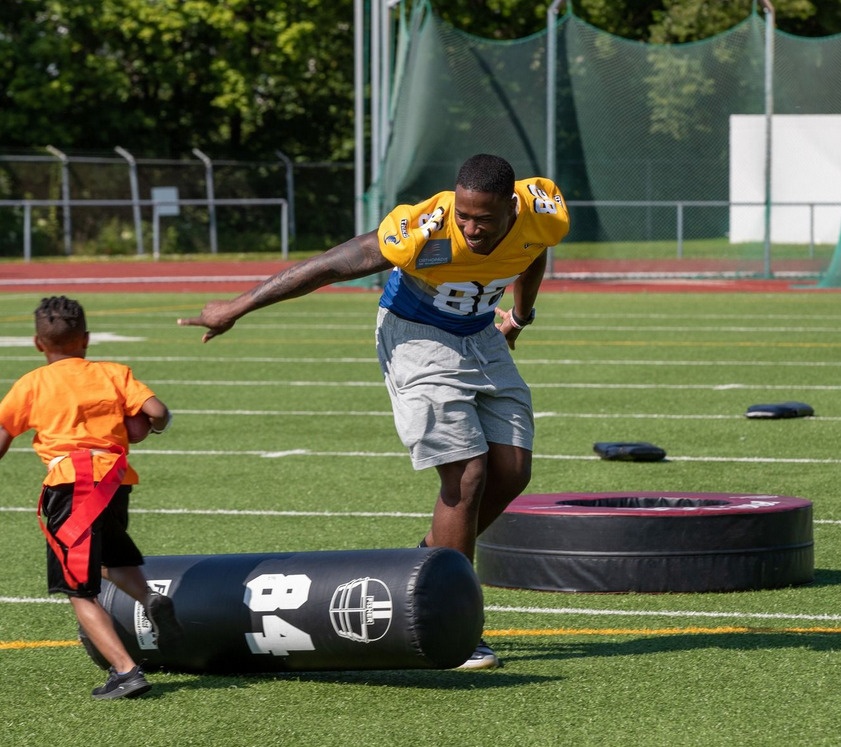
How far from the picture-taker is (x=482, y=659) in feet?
17.6

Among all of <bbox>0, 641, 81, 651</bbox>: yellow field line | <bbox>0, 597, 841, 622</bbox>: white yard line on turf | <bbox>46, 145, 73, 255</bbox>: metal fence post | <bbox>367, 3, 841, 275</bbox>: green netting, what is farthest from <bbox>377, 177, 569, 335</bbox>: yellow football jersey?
<bbox>46, 145, 73, 255</bbox>: metal fence post

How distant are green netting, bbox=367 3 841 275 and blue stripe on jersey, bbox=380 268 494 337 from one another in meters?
21.9


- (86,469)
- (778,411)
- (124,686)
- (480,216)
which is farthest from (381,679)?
(778,411)

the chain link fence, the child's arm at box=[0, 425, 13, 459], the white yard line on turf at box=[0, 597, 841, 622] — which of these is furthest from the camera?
the chain link fence

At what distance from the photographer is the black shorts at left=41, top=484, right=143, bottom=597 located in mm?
5090

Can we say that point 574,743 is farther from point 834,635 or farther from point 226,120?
point 226,120

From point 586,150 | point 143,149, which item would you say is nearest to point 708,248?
point 586,150

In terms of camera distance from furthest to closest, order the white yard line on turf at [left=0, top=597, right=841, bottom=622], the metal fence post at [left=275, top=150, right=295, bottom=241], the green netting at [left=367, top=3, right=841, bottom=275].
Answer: the metal fence post at [left=275, top=150, right=295, bottom=241] → the green netting at [left=367, top=3, right=841, bottom=275] → the white yard line on turf at [left=0, top=597, right=841, bottom=622]

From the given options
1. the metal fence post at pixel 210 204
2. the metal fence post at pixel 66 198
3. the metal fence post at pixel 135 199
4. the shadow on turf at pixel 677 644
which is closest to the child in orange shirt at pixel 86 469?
the shadow on turf at pixel 677 644

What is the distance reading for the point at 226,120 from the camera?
49094 millimetres

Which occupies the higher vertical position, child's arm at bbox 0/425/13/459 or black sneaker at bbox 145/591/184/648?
child's arm at bbox 0/425/13/459

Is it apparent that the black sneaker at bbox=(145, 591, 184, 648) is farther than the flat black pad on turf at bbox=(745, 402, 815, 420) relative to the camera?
No

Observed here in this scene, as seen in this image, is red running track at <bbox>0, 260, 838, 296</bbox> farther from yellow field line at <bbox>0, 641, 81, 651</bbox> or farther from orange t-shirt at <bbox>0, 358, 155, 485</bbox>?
orange t-shirt at <bbox>0, 358, 155, 485</bbox>

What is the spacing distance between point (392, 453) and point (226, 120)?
130ft
